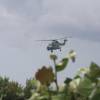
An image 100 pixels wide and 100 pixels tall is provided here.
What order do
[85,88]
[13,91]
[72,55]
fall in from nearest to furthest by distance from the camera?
[85,88] < [72,55] < [13,91]

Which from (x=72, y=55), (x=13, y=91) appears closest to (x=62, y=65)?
(x=72, y=55)

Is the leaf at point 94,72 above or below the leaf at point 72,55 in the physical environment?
below

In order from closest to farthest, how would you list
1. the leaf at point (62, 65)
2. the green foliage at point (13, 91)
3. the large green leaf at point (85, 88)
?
Result: the large green leaf at point (85, 88)
the leaf at point (62, 65)
the green foliage at point (13, 91)

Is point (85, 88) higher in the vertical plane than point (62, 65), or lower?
lower

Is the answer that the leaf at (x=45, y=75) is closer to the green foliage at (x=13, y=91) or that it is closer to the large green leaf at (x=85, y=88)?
the large green leaf at (x=85, y=88)

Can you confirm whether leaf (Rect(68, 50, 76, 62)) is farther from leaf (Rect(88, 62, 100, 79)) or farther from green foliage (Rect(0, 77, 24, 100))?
green foliage (Rect(0, 77, 24, 100))

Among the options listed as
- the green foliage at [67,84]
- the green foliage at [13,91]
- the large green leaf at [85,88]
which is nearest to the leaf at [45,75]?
the green foliage at [67,84]

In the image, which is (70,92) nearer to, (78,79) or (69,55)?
(78,79)

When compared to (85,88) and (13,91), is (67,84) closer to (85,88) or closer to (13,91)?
(85,88)

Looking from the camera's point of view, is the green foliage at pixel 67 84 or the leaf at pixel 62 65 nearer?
the green foliage at pixel 67 84

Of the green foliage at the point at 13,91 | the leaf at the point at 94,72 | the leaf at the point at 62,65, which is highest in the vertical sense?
the leaf at the point at 62,65

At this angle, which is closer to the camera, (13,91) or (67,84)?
(67,84)
